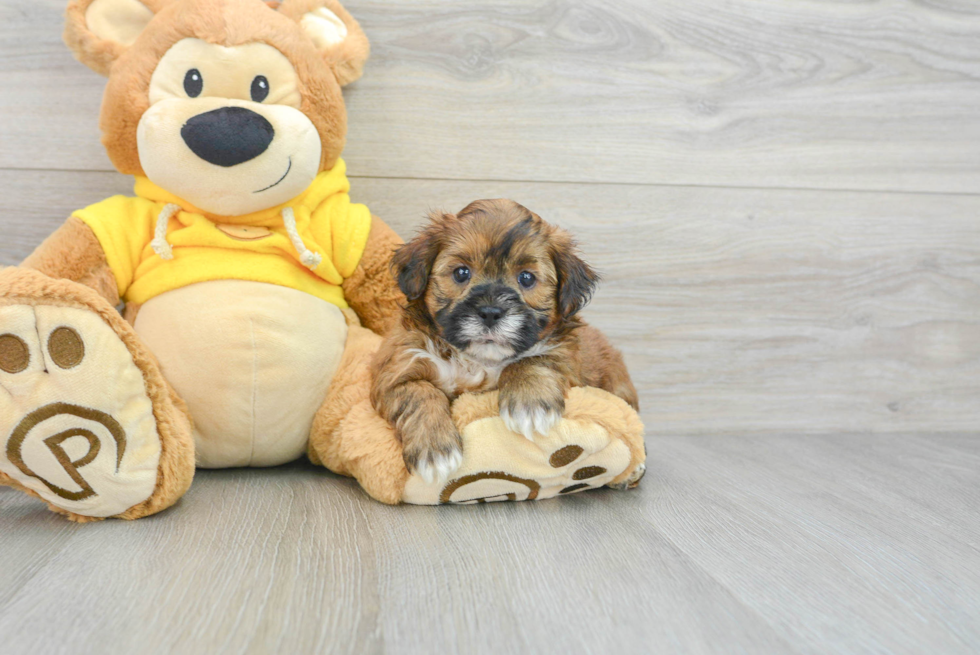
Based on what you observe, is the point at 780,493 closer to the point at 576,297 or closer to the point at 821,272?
the point at 576,297

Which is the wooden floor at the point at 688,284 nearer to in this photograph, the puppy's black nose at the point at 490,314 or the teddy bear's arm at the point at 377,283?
the teddy bear's arm at the point at 377,283

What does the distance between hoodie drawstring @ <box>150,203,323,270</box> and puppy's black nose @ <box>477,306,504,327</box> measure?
0.49 metres

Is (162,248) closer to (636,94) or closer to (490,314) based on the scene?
(490,314)

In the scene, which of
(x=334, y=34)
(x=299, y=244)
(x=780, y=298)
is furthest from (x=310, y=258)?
(x=780, y=298)

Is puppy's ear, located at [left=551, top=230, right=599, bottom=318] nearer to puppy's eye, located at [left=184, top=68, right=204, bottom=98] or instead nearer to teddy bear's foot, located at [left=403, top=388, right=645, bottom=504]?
teddy bear's foot, located at [left=403, top=388, right=645, bottom=504]

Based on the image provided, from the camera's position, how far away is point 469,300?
53.3 inches

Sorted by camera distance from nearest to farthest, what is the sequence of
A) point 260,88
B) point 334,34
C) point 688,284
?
point 260,88, point 334,34, point 688,284

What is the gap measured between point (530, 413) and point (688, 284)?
1.01m

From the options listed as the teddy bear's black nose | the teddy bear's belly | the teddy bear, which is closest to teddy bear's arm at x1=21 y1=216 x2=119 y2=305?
the teddy bear

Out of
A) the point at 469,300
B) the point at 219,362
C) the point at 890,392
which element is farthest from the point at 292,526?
the point at 890,392

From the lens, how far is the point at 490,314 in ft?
4.33

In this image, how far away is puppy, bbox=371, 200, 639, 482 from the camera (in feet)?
4.40

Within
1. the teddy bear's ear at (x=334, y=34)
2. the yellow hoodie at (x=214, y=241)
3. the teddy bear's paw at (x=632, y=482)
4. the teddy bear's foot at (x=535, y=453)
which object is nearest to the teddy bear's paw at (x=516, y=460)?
the teddy bear's foot at (x=535, y=453)

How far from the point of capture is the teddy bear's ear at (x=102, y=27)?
61.2 inches
